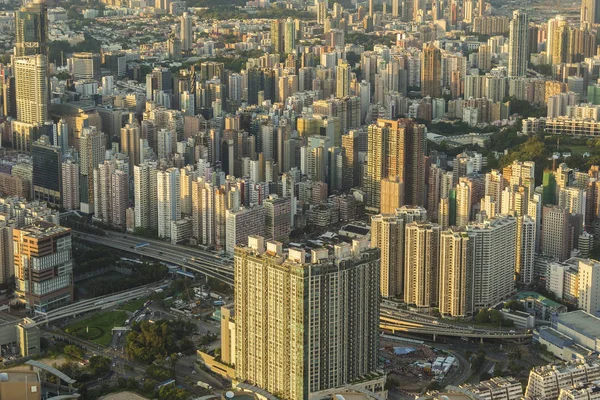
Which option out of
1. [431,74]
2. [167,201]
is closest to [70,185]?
[167,201]

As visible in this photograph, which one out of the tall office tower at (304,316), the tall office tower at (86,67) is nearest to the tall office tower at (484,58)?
the tall office tower at (86,67)

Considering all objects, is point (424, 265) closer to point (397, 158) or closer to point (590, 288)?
point (590, 288)

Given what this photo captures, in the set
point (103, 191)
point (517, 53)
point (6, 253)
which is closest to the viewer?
point (6, 253)

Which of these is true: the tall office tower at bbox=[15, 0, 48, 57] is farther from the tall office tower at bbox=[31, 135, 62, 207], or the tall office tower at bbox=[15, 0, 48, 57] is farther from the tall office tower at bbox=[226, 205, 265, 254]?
the tall office tower at bbox=[226, 205, 265, 254]

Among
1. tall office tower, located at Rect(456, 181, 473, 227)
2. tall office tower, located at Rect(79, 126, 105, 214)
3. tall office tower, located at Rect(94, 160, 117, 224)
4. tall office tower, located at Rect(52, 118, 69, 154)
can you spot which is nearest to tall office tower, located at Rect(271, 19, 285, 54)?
tall office tower, located at Rect(52, 118, 69, 154)

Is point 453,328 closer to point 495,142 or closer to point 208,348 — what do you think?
point 208,348


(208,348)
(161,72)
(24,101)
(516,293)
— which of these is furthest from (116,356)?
(161,72)
